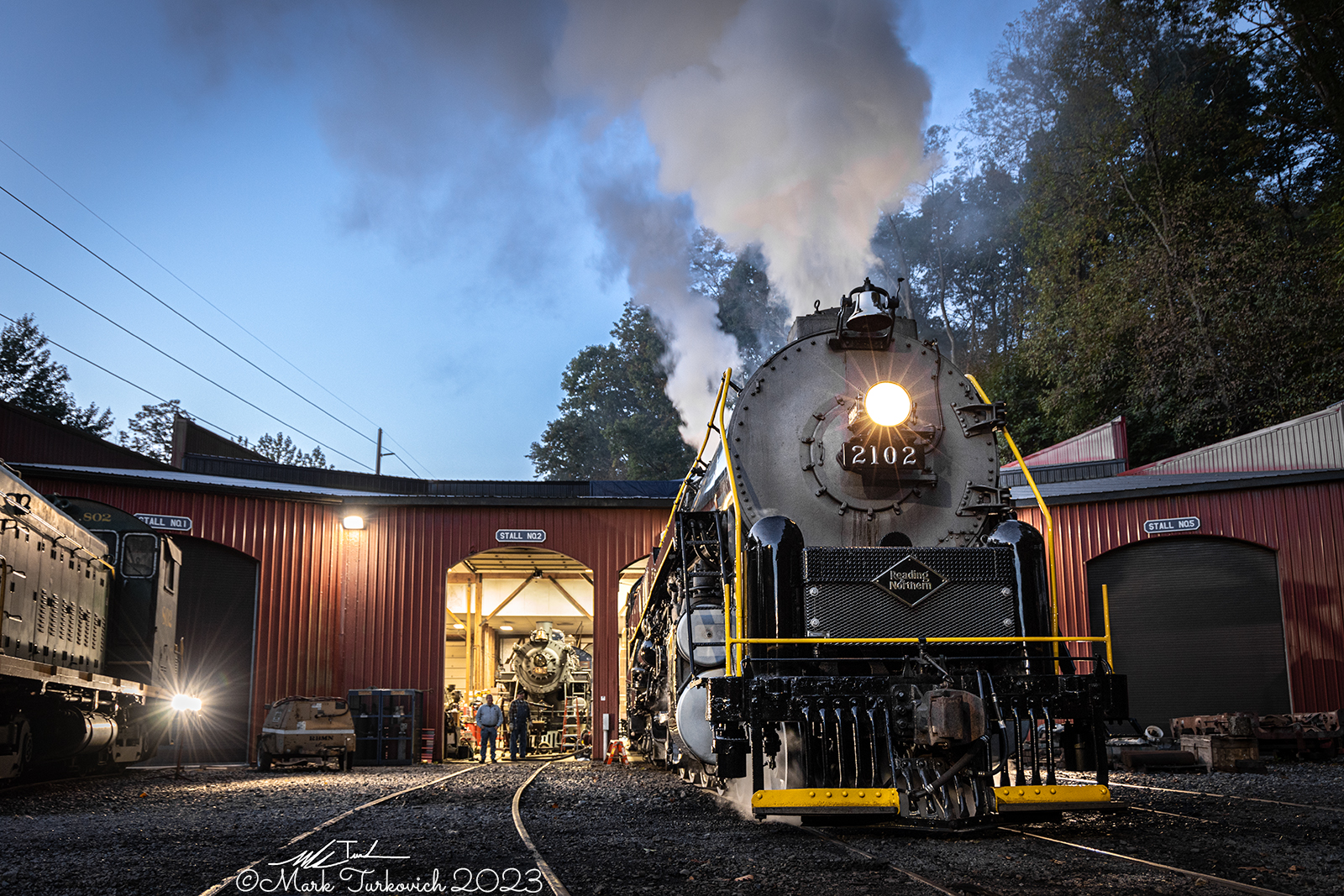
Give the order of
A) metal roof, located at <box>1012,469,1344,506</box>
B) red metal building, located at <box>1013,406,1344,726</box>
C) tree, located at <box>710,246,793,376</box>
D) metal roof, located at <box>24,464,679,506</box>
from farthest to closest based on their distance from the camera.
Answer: metal roof, located at <box>24,464,679,506</box> < tree, located at <box>710,246,793,376</box> < metal roof, located at <box>1012,469,1344,506</box> < red metal building, located at <box>1013,406,1344,726</box>

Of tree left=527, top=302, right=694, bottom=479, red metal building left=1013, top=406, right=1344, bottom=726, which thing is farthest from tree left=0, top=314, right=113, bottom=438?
red metal building left=1013, top=406, right=1344, bottom=726

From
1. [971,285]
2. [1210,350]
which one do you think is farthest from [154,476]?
[971,285]

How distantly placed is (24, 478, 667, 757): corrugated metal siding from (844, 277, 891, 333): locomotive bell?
43.2 ft

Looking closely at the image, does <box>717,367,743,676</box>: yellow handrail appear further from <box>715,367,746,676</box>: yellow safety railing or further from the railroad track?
the railroad track

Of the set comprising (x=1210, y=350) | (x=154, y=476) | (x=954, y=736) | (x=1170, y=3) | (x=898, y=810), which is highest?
(x=1170, y=3)

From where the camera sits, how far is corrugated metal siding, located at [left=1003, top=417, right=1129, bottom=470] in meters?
24.3

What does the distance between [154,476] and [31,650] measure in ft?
29.4

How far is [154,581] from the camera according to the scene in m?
14.4

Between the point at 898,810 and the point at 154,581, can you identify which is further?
the point at 154,581

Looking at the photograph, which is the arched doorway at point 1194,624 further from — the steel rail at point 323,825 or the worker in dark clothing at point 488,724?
the steel rail at point 323,825

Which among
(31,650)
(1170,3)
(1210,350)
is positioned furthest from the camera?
(1170,3)

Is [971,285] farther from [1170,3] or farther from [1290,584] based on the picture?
[1290,584]

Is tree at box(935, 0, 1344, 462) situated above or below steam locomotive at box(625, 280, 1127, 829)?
above

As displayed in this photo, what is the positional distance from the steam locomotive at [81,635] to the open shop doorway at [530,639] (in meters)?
8.93
